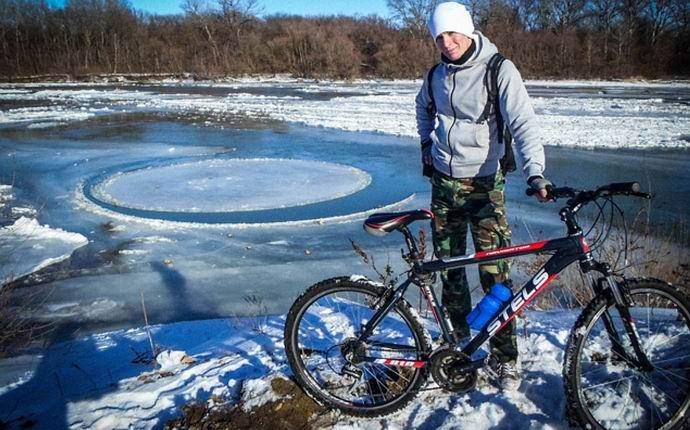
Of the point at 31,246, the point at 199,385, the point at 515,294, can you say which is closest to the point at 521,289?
the point at 515,294

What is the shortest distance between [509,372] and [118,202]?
26.0 ft

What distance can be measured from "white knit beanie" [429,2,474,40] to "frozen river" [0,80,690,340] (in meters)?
3.39

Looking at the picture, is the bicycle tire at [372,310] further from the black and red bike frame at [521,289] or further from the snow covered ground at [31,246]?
the snow covered ground at [31,246]

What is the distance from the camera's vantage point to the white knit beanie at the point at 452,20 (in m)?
2.51

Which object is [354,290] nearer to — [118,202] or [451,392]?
[451,392]

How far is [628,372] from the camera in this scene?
8.52ft

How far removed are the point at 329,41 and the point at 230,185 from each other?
139 ft

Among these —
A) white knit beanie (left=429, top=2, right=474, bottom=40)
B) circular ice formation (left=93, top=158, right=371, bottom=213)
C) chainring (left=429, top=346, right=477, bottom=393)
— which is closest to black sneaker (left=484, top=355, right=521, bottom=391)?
chainring (left=429, top=346, right=477, bottom=393)

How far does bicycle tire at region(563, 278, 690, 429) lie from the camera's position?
7.47ft

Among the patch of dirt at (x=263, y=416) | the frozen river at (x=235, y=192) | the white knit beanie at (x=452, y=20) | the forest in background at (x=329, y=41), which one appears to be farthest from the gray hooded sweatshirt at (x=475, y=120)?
the forest in background at (x=329, y=41)

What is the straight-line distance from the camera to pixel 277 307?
5090mm

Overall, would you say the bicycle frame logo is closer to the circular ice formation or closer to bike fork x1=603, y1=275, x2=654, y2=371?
bike fork x1=603, y1=275, x2=654, y2=371

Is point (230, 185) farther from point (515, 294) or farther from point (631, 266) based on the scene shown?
point (515, 294)

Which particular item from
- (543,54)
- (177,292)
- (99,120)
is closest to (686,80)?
(543,54)
